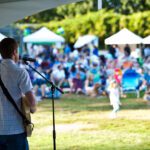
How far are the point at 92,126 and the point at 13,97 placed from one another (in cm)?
677

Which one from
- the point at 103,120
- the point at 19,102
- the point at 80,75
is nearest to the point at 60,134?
the point at 103,120

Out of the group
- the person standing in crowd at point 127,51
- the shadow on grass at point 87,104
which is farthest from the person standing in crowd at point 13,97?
→ the person standing in crowd at point 127,51

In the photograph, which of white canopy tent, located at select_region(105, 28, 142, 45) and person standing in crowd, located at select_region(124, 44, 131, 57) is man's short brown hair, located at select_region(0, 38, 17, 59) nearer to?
white canopy tent, located at select_region(105, 28, 142, 45)

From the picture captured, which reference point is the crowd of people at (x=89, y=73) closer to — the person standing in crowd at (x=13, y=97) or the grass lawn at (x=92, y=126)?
the grass lawn at (x=92, y=126)

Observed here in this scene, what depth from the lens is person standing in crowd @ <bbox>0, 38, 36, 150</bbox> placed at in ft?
13.9

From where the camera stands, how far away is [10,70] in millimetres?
4301

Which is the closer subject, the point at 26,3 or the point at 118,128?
the point at 26,3

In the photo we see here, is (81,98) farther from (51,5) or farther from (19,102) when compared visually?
(19,102)

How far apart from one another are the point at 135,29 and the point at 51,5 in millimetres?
20650

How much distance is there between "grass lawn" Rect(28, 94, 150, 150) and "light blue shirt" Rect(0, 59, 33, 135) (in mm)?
4122

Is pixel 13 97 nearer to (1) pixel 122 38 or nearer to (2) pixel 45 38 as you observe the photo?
(1) pixel 122 38

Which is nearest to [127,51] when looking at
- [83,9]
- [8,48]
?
[83,9]

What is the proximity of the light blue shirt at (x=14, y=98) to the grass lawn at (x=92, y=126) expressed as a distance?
13.5 feet

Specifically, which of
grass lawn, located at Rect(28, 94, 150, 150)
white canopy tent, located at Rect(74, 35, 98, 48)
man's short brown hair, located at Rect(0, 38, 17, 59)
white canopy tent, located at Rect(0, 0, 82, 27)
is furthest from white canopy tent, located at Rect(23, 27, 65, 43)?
man's short brown hair, located at Rect(0, 38, 17, 59)
